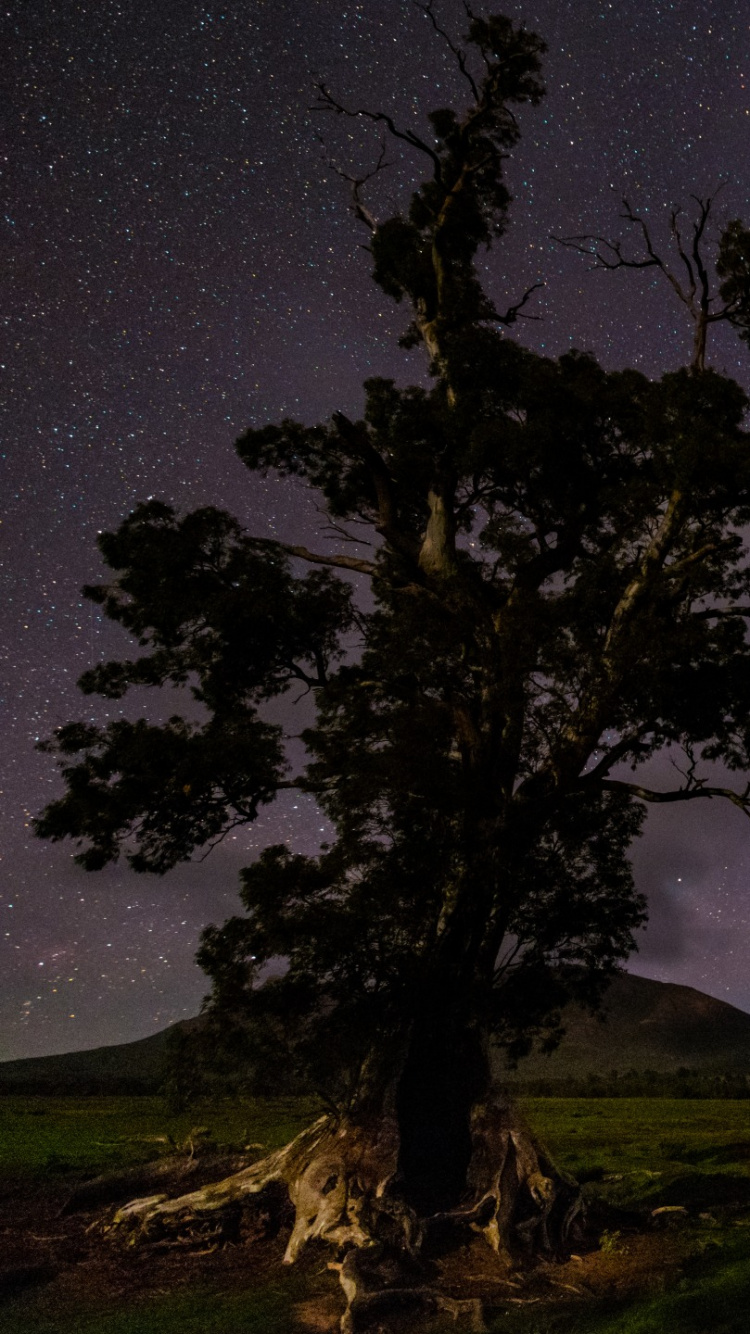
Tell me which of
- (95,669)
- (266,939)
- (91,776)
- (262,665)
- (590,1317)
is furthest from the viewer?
(262,665)

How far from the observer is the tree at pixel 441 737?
15211 millimetres

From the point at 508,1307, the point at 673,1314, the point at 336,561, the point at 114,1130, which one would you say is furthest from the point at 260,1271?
the point at 114,1130

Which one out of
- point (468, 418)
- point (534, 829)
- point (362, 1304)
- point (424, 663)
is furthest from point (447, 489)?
point (362, 1304)

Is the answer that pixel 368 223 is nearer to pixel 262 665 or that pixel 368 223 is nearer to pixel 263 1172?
pixel 262 665

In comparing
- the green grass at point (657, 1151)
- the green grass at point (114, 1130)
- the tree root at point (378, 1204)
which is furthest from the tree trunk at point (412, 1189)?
the green grass at point (657, 1151)

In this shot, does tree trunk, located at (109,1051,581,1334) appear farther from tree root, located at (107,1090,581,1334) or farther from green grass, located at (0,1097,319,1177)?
green grass, located at (0,1097,319,1177)

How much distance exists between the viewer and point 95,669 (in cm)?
1972

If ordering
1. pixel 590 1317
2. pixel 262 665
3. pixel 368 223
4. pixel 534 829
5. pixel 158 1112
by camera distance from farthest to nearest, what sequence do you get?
pixel 158 1112
pixel 368 223
pixel 262 665
pixel 534 829
pixel 590 1317

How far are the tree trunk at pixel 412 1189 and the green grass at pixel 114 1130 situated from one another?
4.60 feet

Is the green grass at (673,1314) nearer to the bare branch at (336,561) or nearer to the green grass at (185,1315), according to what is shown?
the green grass at (185,1315)

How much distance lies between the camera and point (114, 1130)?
3784cm

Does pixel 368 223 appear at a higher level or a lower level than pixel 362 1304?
higher

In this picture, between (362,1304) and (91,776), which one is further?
(91,776)

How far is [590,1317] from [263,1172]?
699 centimetres
